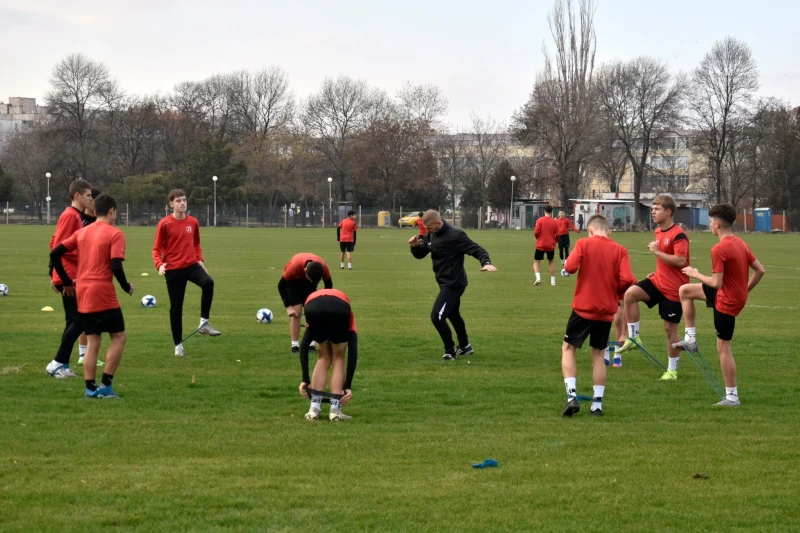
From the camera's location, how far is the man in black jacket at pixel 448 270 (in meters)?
12.2

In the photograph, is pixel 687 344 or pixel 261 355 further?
pixel 261 355

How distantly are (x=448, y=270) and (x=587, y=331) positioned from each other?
3760 millimetres

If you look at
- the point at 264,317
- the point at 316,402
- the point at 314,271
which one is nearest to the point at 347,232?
the point at 264,317

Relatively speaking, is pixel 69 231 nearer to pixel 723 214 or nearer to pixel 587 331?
pixel 587 331

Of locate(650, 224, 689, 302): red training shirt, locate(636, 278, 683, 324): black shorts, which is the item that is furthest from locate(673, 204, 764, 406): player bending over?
locate(636, 278, 683, 324): black shorts

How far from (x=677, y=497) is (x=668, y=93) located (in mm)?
84299

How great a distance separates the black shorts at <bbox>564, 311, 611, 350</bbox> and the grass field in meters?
0.69

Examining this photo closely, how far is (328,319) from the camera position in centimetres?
811

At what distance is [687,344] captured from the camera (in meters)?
10.4

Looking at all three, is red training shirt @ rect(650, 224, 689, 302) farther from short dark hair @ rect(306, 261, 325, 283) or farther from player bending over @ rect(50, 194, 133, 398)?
player bending over @ rect(50, 194, 133, 398)

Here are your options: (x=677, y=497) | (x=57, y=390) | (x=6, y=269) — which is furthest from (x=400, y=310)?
(x=6, y=269)

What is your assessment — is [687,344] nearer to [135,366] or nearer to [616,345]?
[616,345]

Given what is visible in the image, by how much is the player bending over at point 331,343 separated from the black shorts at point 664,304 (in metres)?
4.44

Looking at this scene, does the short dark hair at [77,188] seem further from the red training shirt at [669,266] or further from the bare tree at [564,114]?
the bare tree at [564,114]
